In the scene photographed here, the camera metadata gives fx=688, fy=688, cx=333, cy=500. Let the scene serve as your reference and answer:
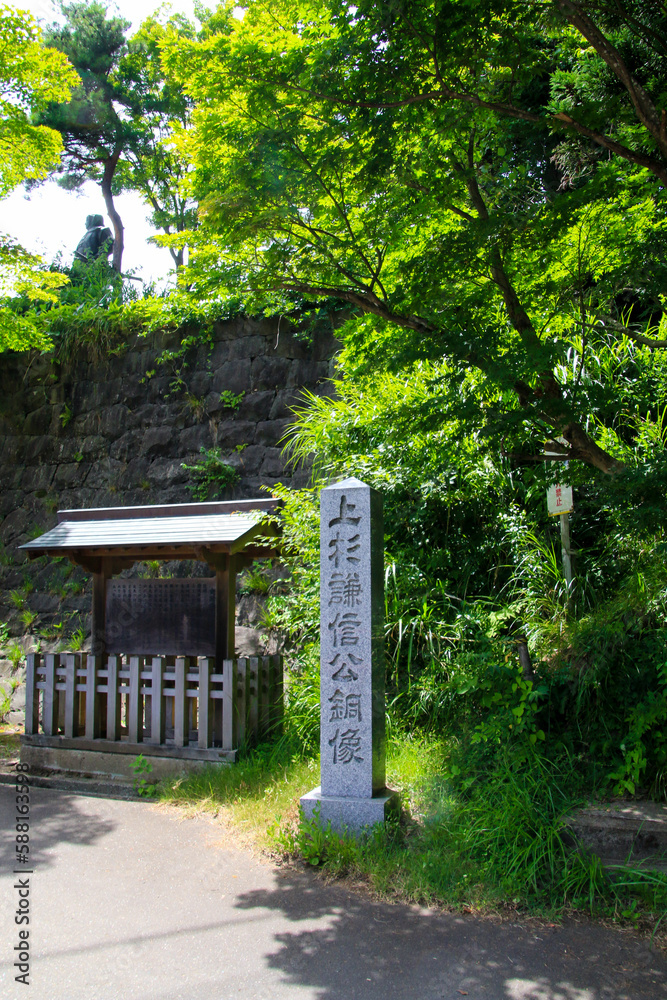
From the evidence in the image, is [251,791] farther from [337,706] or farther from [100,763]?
[100,763]

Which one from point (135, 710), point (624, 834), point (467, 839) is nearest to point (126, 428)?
point (135, 710)

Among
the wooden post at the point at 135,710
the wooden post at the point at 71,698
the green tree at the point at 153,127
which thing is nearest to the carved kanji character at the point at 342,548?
the wooden post at the point at 135,710

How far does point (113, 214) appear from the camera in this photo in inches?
768

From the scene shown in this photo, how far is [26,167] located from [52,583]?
6568 mm

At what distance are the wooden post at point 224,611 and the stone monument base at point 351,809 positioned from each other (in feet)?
7.20

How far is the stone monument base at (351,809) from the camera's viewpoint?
4.55 meters

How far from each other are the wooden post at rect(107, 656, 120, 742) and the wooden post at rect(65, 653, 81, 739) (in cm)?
41

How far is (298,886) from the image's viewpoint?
4.24m

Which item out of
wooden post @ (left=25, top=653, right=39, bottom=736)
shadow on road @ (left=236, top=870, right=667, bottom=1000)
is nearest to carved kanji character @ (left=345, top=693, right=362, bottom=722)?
shadow on road @ (left=236, top=870, right=667, bottom=1000)

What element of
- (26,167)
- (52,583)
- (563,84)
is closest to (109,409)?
(52,583)

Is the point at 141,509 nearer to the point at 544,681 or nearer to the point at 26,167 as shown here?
the point at 544,681

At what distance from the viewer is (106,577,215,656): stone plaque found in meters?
6.82

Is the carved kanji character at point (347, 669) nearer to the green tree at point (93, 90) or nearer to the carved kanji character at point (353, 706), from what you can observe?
the carved kanji character at point (353, 706)

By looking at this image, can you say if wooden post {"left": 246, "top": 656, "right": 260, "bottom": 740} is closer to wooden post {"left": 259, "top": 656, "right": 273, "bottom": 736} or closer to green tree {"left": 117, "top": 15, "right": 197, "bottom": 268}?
wooden post {"left": 259, "top": 656, "right": 273, "bottom": 736}
